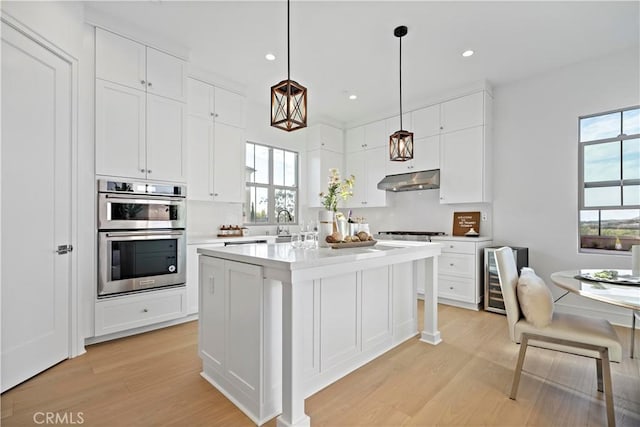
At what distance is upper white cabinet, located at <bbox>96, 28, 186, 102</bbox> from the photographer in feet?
9.11

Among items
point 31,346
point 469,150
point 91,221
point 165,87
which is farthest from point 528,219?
point 31,346

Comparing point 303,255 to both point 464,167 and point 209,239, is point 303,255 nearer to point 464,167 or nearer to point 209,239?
point 209,239

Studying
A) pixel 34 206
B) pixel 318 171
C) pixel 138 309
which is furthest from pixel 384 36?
pixel 138 309

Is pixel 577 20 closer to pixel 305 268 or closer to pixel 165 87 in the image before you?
pixel 305 268

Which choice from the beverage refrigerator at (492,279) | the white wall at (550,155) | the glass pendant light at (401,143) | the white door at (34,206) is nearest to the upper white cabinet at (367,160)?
the white wall at (550,155)

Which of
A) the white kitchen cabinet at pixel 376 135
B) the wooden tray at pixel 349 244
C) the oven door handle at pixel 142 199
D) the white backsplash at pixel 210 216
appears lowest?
the wooden tray at pixel 349 244

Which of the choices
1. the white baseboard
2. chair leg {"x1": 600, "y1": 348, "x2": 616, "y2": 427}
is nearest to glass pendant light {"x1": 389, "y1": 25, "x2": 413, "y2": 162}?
chair leg {"x1": 600, "y1": 348, "x2": 616, "y2": 427}

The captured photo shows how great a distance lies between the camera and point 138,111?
9.77 ft

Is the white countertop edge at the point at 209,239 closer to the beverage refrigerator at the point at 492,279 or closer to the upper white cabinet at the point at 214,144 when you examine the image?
the upper white cabinet at the point at 214,144

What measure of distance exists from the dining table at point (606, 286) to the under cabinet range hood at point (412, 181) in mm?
2330

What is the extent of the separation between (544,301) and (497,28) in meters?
2.52

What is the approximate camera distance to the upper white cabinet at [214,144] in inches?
142

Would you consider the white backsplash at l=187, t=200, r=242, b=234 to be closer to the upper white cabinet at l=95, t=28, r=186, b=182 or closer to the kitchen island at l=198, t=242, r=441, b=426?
the upper white cabinet at l=95, t=28, r=186, b=182

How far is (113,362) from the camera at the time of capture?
2.38 m
